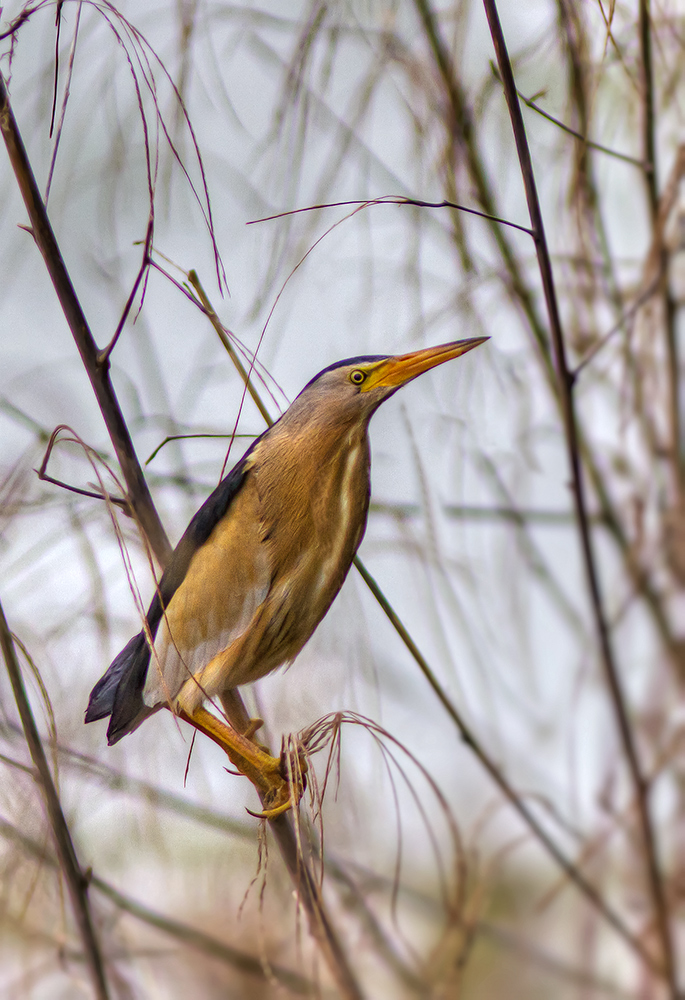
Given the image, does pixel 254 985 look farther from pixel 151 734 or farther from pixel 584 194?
pixel 584 194

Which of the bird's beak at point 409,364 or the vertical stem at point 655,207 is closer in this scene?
the bird's beak at point 409,364

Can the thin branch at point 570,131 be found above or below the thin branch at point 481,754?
above

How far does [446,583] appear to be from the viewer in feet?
2.01

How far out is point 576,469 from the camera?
0.40 meters

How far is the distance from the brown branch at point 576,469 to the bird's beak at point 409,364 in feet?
0.21

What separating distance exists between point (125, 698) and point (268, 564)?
0.27 ft

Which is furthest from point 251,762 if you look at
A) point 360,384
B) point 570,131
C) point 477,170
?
point 477,170

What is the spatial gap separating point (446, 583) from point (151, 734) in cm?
25

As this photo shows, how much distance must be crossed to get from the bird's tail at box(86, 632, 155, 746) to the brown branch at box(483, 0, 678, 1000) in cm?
22

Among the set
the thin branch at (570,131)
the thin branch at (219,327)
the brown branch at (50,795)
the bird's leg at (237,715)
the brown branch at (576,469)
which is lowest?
the brown branch at (50,795)

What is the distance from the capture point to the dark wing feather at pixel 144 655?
0.31 metres

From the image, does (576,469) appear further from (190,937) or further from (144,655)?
(190,937)

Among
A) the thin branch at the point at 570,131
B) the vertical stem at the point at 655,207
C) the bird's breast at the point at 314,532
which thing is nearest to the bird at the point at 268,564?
the bird's breast at the point at 314,532

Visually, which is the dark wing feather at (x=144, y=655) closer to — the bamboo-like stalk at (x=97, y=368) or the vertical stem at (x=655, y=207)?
the bamboo-like stalk at (x=97, y=368)
